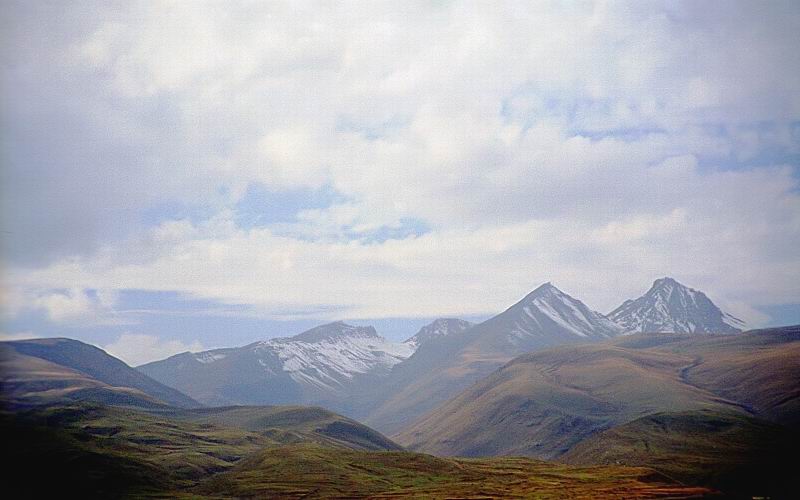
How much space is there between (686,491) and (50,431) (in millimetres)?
162360

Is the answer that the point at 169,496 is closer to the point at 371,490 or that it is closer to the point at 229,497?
the point at 229,497

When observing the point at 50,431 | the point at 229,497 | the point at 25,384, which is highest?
the point at 25,384

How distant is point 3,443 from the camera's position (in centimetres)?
14700

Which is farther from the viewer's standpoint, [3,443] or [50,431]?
[50,431]

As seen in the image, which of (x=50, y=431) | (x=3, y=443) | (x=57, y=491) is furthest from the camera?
(x=50, y=431)

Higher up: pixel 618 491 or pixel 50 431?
pixel 50 431

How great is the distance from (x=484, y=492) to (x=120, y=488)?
304 ft

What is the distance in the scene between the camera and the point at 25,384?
164 metres

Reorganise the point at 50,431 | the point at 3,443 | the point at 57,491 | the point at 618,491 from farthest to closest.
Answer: the point at 50,431, the point at 618,491, the point at 57,491, the point at 3,443

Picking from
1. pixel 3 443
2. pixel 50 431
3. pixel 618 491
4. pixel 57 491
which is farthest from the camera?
pixel 50 431

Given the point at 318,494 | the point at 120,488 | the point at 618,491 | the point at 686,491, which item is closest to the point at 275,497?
the point at 318,494

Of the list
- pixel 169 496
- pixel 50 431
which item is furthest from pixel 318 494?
pixel 50 431

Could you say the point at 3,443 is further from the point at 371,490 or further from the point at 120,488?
the point at 371,490

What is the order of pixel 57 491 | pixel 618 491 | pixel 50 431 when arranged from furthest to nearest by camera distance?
1. pixel 50 431
2. pixel 618 491
3. pixel 57 491
